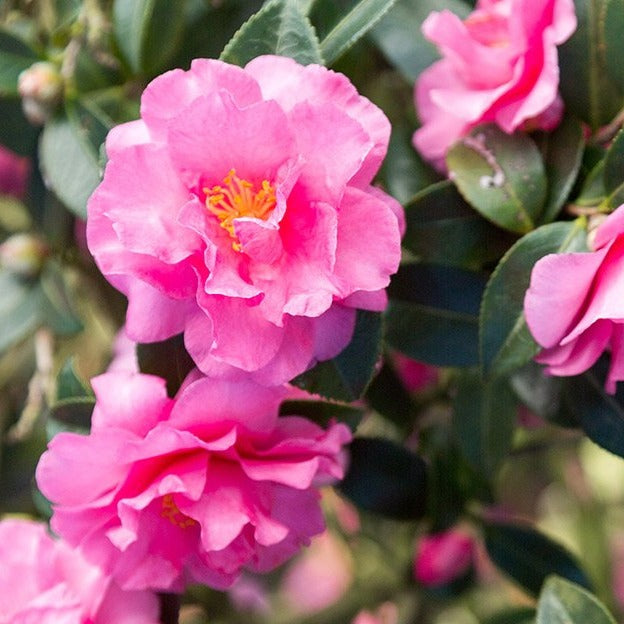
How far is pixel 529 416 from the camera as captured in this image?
0.89 meters

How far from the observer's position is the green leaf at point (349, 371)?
23.1 inches

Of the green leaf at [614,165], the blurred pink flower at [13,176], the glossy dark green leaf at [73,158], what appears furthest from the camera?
the blurred pink flower at [13,176]

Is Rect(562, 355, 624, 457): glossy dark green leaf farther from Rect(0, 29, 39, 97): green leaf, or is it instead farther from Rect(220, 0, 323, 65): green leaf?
Rect(0, 29, 39, 97): green leaf

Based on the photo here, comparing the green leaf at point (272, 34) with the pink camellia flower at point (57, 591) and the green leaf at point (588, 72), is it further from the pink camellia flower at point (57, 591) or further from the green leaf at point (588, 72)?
the pink camellia flower at point (57, 591)

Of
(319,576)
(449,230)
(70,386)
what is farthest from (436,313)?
(319,576)

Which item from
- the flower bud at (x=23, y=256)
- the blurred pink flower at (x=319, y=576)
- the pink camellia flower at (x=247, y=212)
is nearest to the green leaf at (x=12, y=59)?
the flower bud at (x=23, y=256)

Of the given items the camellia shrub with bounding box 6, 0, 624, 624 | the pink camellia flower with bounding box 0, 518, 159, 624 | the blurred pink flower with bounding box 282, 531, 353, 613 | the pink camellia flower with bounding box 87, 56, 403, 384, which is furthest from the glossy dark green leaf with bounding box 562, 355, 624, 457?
the blurred pink flower with bounding box 282, 531, 353, 613

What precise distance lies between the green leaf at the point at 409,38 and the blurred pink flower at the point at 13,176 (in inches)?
17.6

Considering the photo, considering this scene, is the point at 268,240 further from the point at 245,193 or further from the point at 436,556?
the point at 436,556

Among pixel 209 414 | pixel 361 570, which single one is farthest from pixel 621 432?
pixel 361 570

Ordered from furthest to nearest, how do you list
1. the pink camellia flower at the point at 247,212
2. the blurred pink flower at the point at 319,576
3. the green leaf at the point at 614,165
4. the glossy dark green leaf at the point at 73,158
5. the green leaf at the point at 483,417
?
the blurred pink flower at the point at 319,576
the green leaf at the point at 483,417
the glossy dark green leaf at the point at 73,158
the green leaf at the point at 614,165
the pink camellia flower at the point at 247,212

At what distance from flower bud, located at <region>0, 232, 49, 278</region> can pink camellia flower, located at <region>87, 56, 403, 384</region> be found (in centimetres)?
39

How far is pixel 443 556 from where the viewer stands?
92 cm

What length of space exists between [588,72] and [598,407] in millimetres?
236
